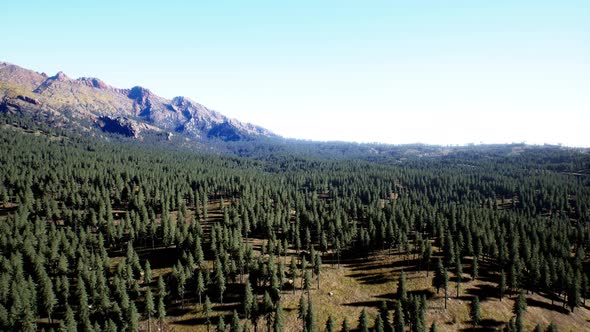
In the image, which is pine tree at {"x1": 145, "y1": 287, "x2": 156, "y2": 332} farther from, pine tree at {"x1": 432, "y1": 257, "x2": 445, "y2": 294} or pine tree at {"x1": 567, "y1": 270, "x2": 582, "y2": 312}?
pine tree at {"x1": 567, "y1": 270, "x2": 582, "y2": 312}

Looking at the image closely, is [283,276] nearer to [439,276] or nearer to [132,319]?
[132,319]

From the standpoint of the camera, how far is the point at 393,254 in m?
122

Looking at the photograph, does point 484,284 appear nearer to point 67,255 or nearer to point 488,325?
point 488,325

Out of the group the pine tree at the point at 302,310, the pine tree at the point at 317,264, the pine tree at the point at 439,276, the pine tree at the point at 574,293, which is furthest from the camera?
the pine tree at the point at 317,264

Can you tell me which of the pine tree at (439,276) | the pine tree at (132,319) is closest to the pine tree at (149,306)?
the pine tree at (132,319)

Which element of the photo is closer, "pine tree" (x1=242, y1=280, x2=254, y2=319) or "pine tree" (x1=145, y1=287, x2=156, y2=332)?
"pine tree" (x1=145, y1=287, x2=156, y2=332)

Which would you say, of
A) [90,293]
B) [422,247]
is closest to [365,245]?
[422,247]

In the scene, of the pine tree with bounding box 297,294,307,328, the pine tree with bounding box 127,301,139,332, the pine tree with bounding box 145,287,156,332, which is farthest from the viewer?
the pine tree with bounding box 297,294,307,328

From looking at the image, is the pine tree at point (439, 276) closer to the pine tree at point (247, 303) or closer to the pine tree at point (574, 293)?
the pine tree at point (574, 293)

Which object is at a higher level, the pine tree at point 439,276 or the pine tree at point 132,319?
the pine tree at point 439,276

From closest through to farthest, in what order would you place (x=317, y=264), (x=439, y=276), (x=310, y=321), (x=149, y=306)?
(x=310, y=321), (x=149, y=306), (x=439, y=276), (x=317, y=264)

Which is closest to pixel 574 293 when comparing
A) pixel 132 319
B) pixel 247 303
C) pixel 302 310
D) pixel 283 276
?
pixel 302 310

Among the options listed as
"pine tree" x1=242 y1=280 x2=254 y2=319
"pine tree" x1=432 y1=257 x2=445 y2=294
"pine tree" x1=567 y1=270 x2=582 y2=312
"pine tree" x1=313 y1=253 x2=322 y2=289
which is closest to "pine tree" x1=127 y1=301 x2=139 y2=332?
"pine tree" x1=242 y1=280 x2=254 y2=319

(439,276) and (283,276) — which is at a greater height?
(439,276)
